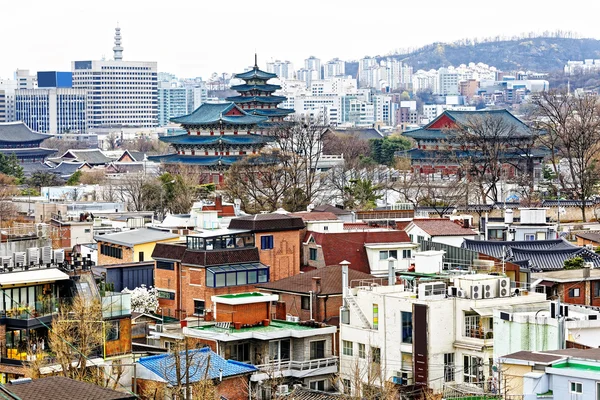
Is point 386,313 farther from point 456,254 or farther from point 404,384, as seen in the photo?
point 456,254

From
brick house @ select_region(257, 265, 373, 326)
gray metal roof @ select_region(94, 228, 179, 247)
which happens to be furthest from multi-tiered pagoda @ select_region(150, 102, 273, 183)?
brick house @ select_region(257, 265, 373, 326)

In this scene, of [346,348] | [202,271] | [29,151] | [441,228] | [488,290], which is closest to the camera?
[488,290]

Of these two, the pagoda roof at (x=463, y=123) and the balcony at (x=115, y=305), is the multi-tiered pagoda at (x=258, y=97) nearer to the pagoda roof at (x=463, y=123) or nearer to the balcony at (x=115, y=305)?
the pagoda roof at (x=463, y=123)

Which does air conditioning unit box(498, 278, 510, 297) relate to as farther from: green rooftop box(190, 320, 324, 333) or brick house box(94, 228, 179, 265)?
brick house box(94, 228, 179, 265)

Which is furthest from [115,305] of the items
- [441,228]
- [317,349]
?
[441,228]

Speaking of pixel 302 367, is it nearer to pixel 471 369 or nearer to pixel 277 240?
pixel 471 369
